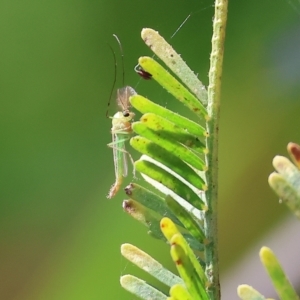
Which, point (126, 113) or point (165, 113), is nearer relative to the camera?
point (165, 113)

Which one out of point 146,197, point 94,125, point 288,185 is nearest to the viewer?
point 288,185

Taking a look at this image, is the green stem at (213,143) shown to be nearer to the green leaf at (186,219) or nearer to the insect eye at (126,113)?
the green leaf at (186,219)

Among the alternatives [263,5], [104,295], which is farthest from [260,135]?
[104,295]

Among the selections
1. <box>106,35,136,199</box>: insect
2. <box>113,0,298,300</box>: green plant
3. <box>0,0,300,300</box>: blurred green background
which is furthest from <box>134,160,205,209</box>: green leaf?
<box>0,0,300,300</box>: blurred green background

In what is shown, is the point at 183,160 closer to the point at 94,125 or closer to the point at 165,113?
the point at 165,113

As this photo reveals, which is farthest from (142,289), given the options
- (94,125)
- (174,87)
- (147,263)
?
(94,125)

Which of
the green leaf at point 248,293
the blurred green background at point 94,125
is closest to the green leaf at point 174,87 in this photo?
the green leaf at point 248,293
